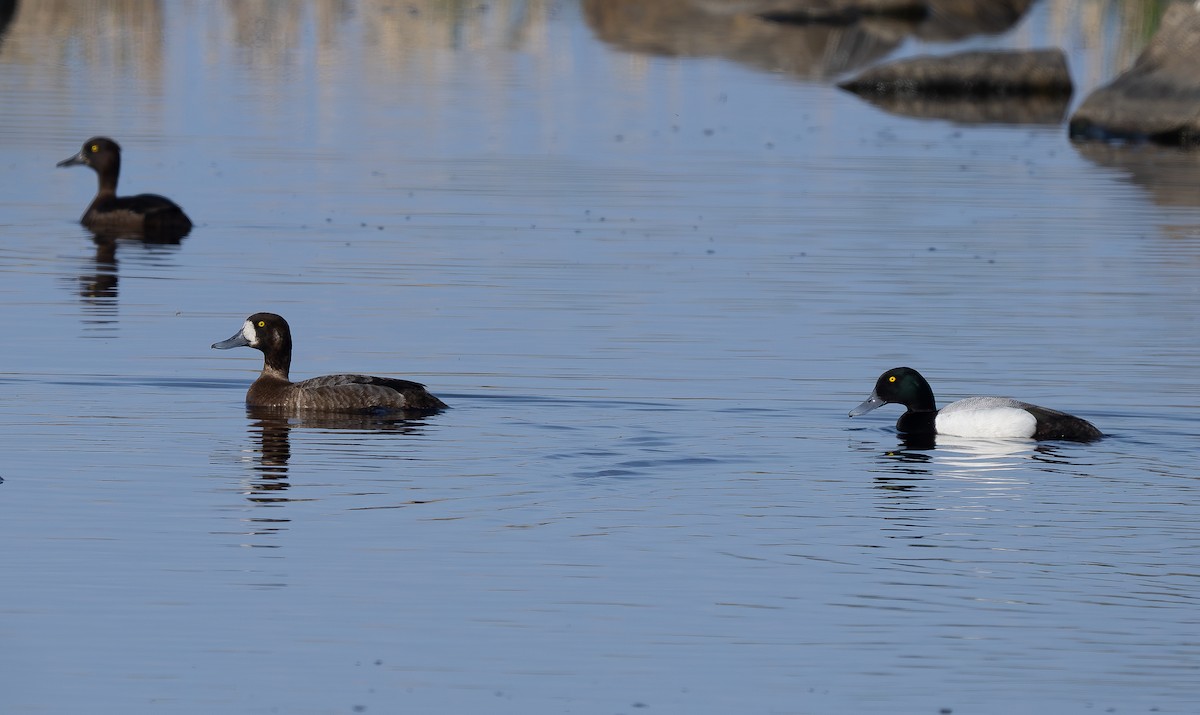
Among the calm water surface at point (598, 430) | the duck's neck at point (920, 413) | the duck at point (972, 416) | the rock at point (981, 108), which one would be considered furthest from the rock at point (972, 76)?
the duck at point (972, 416)

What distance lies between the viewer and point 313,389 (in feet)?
45.9

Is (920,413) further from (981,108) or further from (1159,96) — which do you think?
(981,108)

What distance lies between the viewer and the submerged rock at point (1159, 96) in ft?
102

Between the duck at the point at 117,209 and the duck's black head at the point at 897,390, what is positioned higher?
the duck at the point at 117,209

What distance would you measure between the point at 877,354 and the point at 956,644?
23.1 ft

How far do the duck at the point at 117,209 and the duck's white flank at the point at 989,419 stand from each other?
10.4m

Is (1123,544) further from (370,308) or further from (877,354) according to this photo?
(370,308)

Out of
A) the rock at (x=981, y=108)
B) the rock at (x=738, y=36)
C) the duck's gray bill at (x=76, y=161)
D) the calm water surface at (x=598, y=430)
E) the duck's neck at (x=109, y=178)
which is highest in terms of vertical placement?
the rock at (x=738, y=36)

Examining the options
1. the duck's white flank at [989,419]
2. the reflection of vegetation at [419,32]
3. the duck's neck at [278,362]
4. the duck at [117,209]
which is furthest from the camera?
the reflection of vegetation at [419,32]

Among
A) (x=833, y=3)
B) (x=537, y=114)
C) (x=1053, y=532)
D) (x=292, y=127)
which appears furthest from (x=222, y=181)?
(x=833, y=3)

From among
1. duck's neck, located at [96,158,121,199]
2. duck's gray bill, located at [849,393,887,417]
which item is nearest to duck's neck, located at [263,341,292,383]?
duck's gray bill, located at [849,393,887,417]

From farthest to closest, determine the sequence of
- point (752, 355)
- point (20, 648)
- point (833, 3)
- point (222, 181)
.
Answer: point (833, 3)
point (222, 181)
point (752, 355)
point (20, 648)

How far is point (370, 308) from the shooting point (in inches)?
696

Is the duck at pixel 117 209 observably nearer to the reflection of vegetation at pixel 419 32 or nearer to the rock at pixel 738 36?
the reflection of vegetation at pixel 419 32
